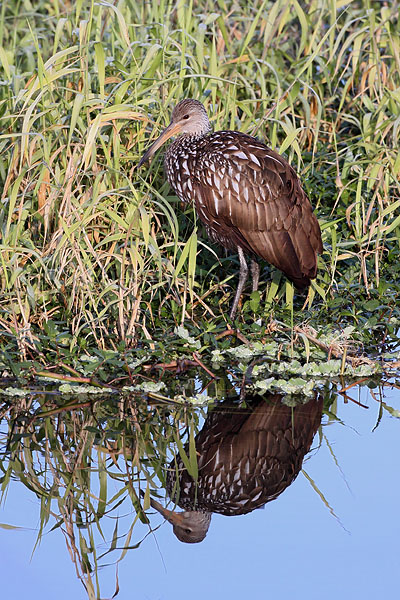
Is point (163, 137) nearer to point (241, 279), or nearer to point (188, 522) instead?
point (241, 279)

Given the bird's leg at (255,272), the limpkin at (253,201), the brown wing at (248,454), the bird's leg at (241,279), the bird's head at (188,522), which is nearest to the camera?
the bird's head at (188,522)

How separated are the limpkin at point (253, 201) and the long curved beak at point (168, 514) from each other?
6.50 ft

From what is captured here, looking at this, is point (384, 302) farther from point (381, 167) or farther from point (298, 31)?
point (298, 31)

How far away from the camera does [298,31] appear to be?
8656 millimetres

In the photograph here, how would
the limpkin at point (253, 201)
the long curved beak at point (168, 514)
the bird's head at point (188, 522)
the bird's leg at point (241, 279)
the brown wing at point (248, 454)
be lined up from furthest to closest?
the bird's leg at point (241, 279), the limpkin at point (253, 201), the brown wing at point (248, 454), the long curved beak at point (168, 514), the bird's head at point (188, 522)

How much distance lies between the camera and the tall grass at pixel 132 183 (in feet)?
18.5

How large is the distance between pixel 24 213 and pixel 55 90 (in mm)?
936

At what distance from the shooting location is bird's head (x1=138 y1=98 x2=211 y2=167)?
6.09m

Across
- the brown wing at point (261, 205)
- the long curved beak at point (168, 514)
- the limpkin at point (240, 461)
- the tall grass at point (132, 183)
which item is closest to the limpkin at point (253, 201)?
the brown wing at point (261, 205)

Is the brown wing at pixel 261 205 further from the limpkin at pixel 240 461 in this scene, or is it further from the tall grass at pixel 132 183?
the limpkin at pixel 240 461

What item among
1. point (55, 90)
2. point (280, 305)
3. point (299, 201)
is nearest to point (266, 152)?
point (299, 201)

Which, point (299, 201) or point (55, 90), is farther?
point (55, 90)

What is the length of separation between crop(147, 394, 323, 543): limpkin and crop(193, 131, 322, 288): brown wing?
1000 mm

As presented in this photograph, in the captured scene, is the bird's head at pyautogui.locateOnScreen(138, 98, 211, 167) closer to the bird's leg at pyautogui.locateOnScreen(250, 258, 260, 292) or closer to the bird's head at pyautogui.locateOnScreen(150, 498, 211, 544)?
the bird's leg at pyautogui.locateOnScreen(250, 258, 260, 292)
